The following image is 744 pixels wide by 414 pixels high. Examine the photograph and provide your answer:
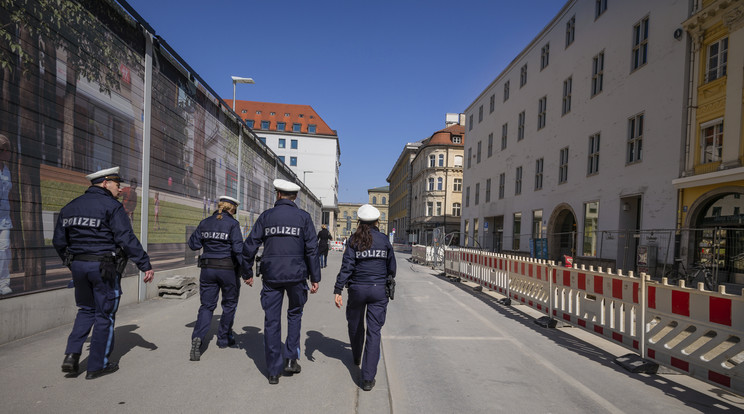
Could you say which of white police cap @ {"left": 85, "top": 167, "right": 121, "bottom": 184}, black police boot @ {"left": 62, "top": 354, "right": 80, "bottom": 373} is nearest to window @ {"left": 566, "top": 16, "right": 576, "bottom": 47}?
white police cap @ {"left": 85, "top": 167, "right": 121, "bottom": 184}

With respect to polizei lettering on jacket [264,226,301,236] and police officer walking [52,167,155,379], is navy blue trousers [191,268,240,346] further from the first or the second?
polizei lettering on jacket [264,226,301,236]

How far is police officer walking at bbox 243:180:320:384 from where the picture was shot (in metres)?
4.01

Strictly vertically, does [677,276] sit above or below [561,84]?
below

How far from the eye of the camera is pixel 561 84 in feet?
75.7

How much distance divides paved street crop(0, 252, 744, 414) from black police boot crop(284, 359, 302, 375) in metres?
0.09

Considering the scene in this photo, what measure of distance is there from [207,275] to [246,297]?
4.59m

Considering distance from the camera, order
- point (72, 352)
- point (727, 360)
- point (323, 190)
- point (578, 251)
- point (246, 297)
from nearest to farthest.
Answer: point (72, 352) < point (727, 360) < point (246, 297) < point (578, 251) < point (323, 190)

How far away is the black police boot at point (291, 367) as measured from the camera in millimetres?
4117

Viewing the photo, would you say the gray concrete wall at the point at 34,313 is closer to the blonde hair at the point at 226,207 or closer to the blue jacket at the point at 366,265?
the blonde hair at the point at 226,207

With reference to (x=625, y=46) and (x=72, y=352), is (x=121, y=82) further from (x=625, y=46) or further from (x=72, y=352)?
(x=625, y=46)

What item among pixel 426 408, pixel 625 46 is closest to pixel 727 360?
pixel 426 408

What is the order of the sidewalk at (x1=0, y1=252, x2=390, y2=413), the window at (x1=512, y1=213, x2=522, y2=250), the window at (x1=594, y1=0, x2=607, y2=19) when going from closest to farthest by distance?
the sidewalk at (x1=0, y1=252, x2=390, y2=413)
the window at (x1=594, y1=0, x2=607, y2=19)
the window at (x1=512, y1=213, x2=522, y2=250)

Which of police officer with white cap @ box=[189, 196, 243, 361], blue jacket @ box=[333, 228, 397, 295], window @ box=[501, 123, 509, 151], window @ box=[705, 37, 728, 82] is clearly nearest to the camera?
blue jacket @ box=[333, 228, 397, 295]

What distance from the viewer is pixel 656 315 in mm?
4965
